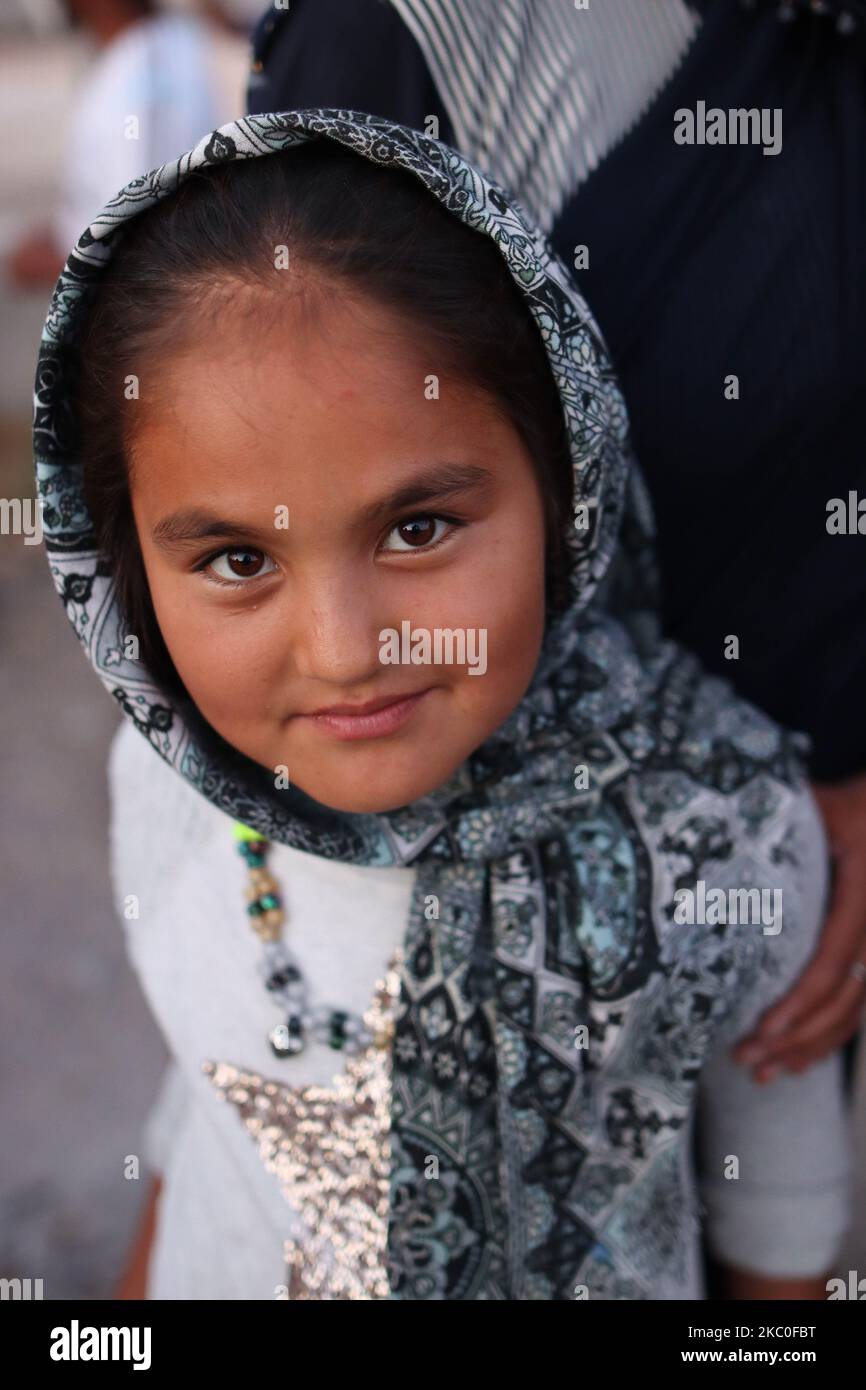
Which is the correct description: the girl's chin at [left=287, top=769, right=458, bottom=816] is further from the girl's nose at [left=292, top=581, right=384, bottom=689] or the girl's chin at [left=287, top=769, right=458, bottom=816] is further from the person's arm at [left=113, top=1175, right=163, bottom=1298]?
the person's arm at [left=113, top=1175, right=163, bottom=1298]

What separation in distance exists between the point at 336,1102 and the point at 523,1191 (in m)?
0.19

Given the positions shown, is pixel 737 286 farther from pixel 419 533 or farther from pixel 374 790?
pixel 374 790

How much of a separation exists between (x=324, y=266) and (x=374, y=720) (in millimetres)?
333

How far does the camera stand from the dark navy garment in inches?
47.2

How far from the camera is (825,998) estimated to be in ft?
4.21

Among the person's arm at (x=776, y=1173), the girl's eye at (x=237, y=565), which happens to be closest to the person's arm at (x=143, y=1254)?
the person's arm at (x=776, y=1173)

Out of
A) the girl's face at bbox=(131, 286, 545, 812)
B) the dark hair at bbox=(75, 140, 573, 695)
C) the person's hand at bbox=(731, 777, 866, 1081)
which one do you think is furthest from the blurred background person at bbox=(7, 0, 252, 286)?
the person's hand at bbox=(731, 777, 866, 1081)

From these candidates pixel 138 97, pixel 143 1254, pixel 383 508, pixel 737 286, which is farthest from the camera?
pixel 138 97

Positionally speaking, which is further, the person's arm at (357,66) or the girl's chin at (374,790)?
the person's arm at (357,66)

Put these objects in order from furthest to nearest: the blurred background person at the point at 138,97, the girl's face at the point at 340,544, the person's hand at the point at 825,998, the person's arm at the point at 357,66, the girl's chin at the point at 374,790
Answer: the blurred background person at the point at 138,97, the person's hand at the point at 825,998, the person's arm at the point at 357,66, the girl's chin at the point at 374,790, the girl's face at the point at 340,544

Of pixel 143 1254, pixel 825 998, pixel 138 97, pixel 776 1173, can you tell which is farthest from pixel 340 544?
pixel 138 97

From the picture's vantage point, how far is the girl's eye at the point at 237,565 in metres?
0.96

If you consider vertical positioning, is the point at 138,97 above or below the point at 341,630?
above

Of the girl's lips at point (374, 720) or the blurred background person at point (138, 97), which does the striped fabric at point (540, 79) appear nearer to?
the girl's lips at point (374, 720)
